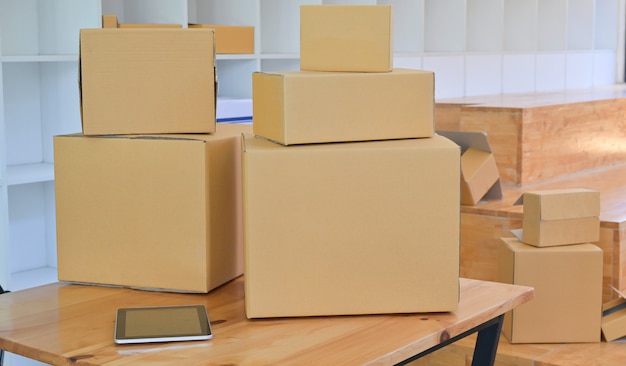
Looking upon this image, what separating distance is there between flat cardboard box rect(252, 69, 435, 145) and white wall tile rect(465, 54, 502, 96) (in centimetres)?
317

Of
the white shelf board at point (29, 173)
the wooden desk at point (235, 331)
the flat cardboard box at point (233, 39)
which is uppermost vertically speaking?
the flat cardboard box at point (233, 39)

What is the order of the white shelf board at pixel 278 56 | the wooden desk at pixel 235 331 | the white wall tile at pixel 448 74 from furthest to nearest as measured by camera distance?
the white wall tile at pixel 448 74 → the white shelf board at pixel 278 56 → the wooden desk at pixel 235 331

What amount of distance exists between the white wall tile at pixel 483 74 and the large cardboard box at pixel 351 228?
3238 millimetres

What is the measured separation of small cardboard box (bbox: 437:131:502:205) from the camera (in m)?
3.01

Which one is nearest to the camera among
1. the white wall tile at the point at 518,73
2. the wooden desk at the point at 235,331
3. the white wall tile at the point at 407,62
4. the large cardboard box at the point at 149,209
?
the wooden desk at the point at 235,331

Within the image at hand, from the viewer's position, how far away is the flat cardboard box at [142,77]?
4.66 feet

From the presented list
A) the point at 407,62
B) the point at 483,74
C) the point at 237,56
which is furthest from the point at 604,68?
the point at 237,56

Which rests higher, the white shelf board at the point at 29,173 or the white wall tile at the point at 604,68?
the white wall tile at the point at 604,68

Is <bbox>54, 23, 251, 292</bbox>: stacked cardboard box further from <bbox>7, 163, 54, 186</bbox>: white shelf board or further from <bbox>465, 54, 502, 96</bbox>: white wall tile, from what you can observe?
<bbox>465, 54, 502, 96</bbox>: white wall tile

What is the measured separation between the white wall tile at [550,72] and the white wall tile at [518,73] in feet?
0.28

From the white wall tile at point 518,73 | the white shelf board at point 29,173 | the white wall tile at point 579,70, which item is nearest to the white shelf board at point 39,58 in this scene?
the white shelf board at point 29,173

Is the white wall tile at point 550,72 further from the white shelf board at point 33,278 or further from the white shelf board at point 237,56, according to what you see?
the white shelf board at point 33,278

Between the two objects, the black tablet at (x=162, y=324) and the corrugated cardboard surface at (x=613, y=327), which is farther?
the corrugated cardboard surface at (x=613, y=327)

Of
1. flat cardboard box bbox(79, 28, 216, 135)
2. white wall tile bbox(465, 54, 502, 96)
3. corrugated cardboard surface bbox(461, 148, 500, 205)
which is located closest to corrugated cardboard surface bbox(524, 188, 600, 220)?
corrugated cardboard surface bbox(461, 148, 500, 205)
